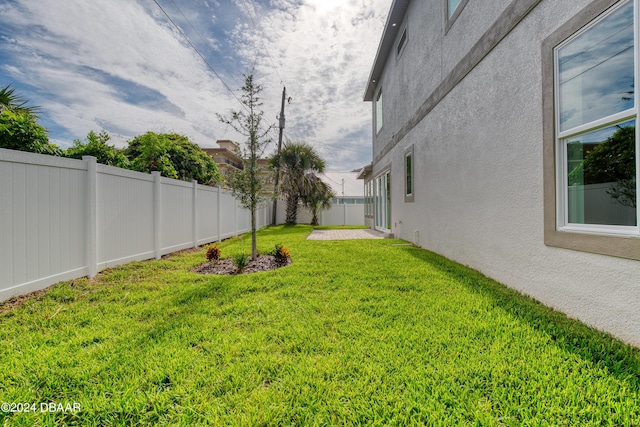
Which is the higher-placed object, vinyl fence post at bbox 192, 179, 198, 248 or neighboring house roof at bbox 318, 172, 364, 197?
neighboring house roof at bbox 318, 172, 364, 197

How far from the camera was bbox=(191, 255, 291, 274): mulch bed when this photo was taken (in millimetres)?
5090

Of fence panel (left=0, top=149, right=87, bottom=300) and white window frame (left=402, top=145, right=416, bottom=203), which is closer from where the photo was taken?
fence panel (left=0, top=149, right=87, bottom=300)

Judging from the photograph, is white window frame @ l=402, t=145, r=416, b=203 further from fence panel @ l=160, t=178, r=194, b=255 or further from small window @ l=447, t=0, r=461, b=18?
fence panel @ l=160, t=178, r=194, b=255

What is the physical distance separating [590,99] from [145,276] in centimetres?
622

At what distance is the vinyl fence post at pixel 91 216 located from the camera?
164 inches

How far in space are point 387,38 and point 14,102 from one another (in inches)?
413

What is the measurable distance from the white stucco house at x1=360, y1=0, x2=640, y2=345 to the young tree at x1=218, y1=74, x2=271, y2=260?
3892 mm

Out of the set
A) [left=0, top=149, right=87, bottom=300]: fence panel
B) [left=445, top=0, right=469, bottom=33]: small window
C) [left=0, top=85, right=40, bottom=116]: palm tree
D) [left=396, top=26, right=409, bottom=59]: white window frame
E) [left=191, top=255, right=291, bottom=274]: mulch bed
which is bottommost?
[left=191, top=255, right=291, bottom=274]: mulch bed

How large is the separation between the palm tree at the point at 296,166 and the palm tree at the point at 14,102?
1109 cm

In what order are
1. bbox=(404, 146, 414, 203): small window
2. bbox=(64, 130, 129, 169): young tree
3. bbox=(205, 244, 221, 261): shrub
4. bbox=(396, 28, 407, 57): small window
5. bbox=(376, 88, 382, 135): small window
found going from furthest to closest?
bbox=(376, 88, 382, 135): small window
bbox=(396, 28, 407, 57): small window
bbox=(404, 146, 414, 203): small window
bbox=(64, 130, 129, 169): young tree
bbox=(205, 244, 221, 261): shrub

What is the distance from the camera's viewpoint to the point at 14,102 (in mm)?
5926

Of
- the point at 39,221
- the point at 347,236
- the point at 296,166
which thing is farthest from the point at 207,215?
the point at 296,166

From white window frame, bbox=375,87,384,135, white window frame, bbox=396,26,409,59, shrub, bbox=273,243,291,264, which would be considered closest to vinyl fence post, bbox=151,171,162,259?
shrub, bbox=273,243,291,264

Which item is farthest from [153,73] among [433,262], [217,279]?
[433,262]
